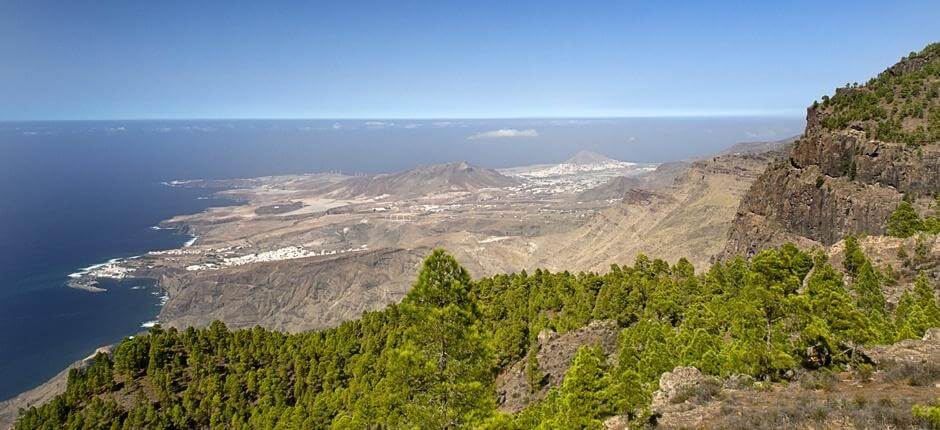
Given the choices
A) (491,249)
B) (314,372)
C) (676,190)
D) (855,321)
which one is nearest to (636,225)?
(676,190)

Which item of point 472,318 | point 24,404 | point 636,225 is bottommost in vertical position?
point 24,404

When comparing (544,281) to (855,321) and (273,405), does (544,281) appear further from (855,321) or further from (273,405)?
(855,321)

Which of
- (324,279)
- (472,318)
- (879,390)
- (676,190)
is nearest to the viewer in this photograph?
(879,390)

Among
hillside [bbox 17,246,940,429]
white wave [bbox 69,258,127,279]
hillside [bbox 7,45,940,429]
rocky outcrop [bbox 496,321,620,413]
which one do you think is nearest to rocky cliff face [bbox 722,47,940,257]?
hillside [bbox 7,45,940,429]

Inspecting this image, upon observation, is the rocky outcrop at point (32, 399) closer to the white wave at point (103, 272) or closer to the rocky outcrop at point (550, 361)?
the rocky outcrop at point (550, 361)

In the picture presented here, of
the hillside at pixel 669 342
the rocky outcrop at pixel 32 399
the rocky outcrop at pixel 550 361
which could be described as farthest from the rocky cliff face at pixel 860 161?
the rocky outcrop at pixel 32 399

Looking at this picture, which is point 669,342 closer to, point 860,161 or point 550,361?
point 550,361

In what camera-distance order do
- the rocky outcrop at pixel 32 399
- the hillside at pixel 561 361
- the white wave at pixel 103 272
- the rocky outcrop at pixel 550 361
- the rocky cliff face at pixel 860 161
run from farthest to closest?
the white wave at pixel 103 272 < the rocky outcrop at pixel 32 399 < the rocky cliff face at pixel 860 161 < the rocky outcrop at pixel 550 361 < the hillside at pixel 561 361

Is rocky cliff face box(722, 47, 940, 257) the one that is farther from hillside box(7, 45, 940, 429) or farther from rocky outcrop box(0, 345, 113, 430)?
rocky outcrop box(0, 345, 113, 430)
